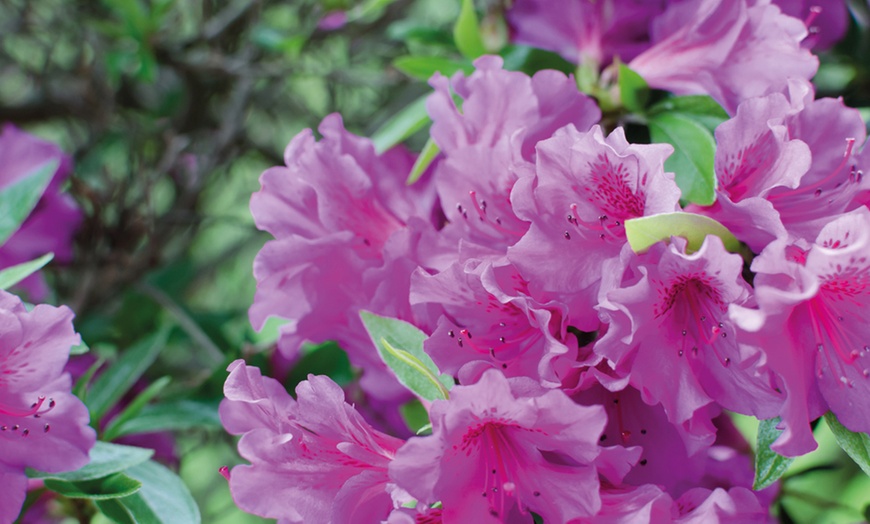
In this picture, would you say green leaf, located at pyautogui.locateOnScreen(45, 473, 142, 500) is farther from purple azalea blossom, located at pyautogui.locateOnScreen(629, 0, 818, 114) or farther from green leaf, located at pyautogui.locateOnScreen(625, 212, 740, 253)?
purple azalea blossom, located at pyautogui.locateOnScreen(629, 0, 818, 114)

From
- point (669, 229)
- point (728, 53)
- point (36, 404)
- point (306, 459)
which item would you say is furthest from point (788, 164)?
point (36, 404)

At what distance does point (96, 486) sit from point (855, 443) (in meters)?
0.64

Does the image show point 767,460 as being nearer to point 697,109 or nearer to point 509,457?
point 509,457

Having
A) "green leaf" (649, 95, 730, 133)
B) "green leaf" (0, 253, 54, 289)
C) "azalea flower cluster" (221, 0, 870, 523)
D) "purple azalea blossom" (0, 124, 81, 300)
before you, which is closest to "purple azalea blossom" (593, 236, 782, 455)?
"azalea flower cluster" (221, 0, 870, 523)

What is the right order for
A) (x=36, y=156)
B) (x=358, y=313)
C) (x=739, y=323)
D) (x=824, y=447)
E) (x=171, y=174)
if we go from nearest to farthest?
(x=739, y=323)
(x=358, y=313)
(x=36, y=156)
(x=171, y=174)
(x=824, y=447)

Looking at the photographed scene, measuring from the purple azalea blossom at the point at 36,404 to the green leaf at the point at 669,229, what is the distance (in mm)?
446

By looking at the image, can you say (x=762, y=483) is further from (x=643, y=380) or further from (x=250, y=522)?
(x=250, y=522)

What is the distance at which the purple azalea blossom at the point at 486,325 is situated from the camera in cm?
67

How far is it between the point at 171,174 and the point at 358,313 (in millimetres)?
1005

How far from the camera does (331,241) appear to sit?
2.66 ft

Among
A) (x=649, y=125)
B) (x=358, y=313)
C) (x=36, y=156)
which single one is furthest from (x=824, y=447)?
(x=36, y=156)

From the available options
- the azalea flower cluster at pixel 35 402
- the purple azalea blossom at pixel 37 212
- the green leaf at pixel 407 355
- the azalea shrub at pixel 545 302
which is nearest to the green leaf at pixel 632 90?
the azalea shrub at pixel 545 302

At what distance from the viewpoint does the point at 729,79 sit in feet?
2.72

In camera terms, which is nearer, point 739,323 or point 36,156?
point 739,323
